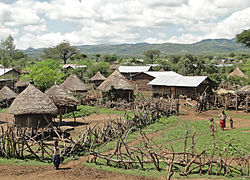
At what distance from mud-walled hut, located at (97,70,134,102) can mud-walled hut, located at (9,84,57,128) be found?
1255cm

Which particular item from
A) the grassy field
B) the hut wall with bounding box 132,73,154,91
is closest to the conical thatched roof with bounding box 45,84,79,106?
the grassy field

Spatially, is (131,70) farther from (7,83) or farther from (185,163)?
(185,163)

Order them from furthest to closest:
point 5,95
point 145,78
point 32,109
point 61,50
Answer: point 61,50
point 145,78
point 5,95
point 32,109

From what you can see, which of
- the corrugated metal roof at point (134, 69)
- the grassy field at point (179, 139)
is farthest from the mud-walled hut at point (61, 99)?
the corrugated metal roof at point (134, 69)

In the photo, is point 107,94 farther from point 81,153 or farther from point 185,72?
point 185,72

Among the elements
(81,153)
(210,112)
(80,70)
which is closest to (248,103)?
(210,112)

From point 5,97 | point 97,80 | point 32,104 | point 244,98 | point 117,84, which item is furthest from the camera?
point 97,80

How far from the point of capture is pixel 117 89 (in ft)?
96.0

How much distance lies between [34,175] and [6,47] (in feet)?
139

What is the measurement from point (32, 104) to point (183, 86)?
1992 cm

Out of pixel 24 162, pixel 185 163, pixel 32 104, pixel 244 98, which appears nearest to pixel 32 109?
pixel 32 104

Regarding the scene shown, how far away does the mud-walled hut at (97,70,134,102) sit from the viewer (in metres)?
29.1

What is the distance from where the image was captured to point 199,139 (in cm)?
1530

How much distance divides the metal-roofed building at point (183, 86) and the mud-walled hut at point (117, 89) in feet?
16.9
